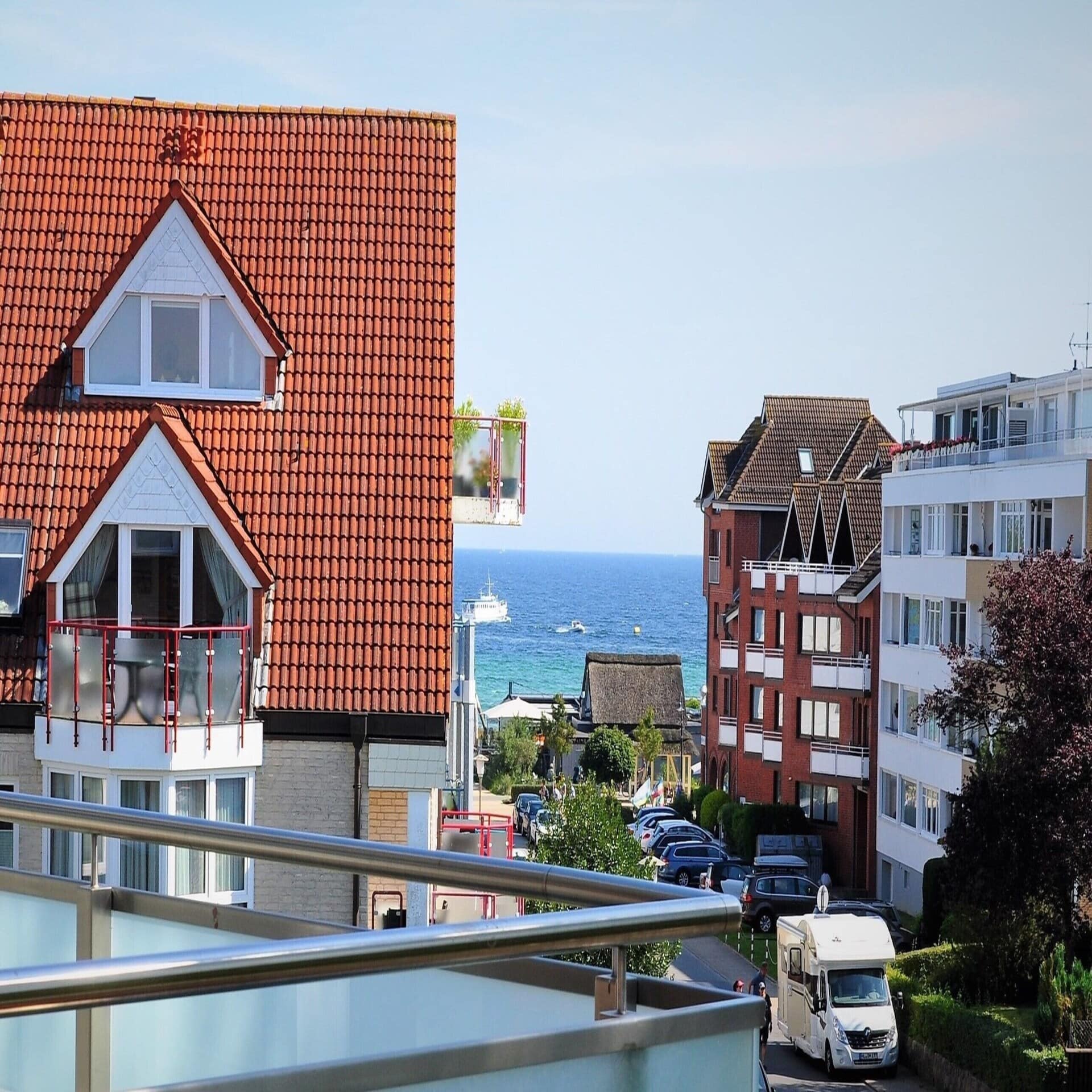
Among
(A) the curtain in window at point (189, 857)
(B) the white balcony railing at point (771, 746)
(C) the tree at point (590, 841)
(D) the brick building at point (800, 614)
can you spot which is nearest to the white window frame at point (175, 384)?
(A) the curtain in window at point (189, 857)

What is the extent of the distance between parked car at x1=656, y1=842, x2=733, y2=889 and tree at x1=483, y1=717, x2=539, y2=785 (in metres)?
38.0

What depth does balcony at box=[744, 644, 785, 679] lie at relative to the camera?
61000 millimetres

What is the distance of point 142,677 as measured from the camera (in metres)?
19.1

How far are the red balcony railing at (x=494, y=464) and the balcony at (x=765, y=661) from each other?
38.9m

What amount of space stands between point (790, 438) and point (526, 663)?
131 m

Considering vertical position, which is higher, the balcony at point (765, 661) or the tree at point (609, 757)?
the balcony at point (765, 661)

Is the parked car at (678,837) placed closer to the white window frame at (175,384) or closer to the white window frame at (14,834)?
the white window frame at (175,384)

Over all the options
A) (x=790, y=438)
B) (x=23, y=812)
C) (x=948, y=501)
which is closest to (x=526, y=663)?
(x=790, y=438)

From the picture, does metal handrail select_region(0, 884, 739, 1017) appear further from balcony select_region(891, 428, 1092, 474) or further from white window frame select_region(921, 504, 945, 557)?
white window frame select_region(921, 504, 945, 557)

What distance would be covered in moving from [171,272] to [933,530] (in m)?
31.8

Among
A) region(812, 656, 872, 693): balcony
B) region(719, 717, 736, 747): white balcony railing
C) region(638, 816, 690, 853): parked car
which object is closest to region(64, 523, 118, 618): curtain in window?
region(812, 656, 872, 693): balcony

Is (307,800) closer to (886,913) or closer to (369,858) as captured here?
(369,858)

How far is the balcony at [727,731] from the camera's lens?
65500mm

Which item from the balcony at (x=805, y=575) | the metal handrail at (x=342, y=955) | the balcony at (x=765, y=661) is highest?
the balcony at (x=805, y=575)
